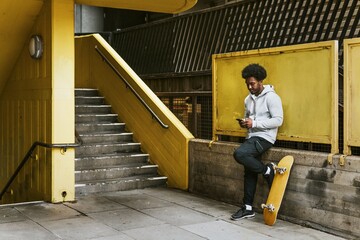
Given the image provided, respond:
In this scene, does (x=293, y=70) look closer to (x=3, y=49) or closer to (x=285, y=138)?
(x=285, y=138)

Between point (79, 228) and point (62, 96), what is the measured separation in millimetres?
2233

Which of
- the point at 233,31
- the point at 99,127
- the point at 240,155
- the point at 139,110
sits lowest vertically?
the point at 240,155

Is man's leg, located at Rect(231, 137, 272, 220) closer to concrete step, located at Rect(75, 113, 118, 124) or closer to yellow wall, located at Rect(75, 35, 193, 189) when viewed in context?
yellow wall, located at Rect(75, 35, 193, 189)

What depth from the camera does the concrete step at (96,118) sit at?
33.2ft

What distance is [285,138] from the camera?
6.52 m

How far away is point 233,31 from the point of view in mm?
9938

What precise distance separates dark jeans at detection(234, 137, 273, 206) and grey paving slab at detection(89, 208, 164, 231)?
120 centimetres

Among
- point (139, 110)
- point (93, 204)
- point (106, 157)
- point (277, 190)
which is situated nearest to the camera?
point (277, 190)

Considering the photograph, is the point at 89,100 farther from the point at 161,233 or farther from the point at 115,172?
the point at 161,233

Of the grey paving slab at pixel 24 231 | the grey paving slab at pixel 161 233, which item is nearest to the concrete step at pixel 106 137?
the grey paving slab at pixel 24 231

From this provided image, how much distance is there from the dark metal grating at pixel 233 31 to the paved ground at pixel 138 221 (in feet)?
10.7

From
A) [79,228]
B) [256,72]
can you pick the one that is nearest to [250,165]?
[256,72]

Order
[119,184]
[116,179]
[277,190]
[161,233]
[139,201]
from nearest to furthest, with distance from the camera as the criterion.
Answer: [161,233] < [277,190] < [139,201] < [119,184] < [116,179]

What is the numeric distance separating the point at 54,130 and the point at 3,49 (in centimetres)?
208
